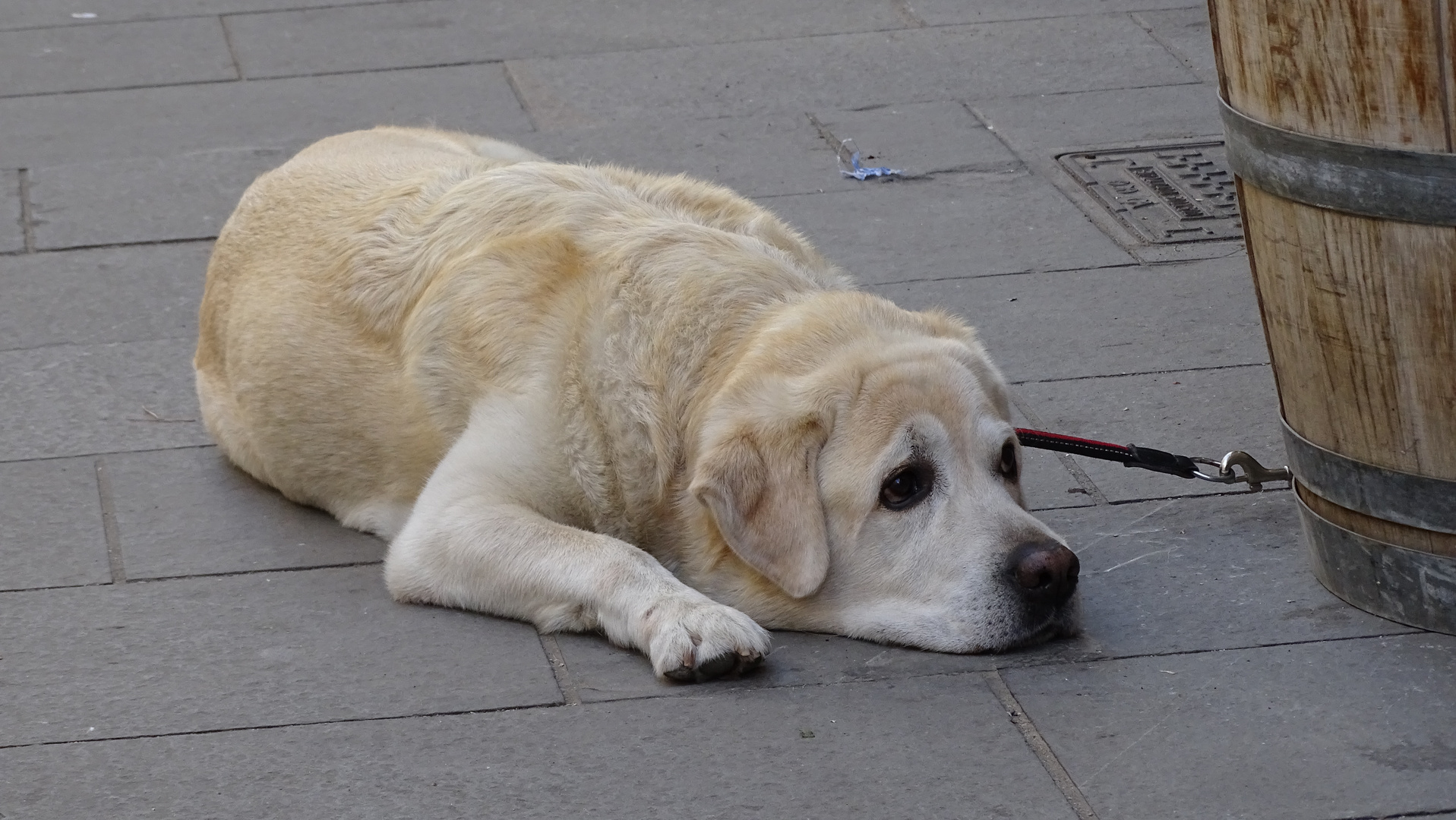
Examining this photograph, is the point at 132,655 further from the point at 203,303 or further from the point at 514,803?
the point at 203,303

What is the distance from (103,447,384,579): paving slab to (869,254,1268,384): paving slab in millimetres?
2107

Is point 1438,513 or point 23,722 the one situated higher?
point 23,722

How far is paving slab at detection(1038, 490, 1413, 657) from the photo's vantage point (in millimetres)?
3963

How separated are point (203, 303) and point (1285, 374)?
10.1 ft

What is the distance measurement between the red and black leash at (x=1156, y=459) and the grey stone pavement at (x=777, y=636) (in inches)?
6.7

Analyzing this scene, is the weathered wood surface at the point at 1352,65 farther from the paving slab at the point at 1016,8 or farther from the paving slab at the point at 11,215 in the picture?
the paving slab at the point at 1016,8

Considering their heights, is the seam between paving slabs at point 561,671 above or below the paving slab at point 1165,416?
above

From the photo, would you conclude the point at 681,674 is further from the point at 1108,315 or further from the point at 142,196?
the point at 142,196

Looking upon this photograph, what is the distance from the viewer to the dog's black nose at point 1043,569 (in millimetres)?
3814

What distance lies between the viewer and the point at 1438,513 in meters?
3.79

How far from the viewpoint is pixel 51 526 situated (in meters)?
4.70

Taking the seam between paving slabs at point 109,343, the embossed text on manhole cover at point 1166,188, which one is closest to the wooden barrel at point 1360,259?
the embossed text on manhole cover at point 1166,188

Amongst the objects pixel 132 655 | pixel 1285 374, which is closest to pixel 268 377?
pixel 132 655

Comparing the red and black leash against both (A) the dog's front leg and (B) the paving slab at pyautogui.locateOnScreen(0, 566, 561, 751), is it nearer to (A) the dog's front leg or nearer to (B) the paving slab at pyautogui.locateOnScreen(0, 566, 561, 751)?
(A) the dog's front leg
